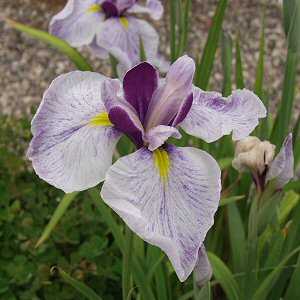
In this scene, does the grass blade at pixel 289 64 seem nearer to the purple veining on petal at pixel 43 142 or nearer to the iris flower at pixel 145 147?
the iris flower at pixel 145 147

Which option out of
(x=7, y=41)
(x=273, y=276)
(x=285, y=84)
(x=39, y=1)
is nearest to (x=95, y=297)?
(x=273, y=276)

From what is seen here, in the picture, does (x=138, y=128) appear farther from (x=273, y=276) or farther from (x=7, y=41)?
(x=7, y=41)

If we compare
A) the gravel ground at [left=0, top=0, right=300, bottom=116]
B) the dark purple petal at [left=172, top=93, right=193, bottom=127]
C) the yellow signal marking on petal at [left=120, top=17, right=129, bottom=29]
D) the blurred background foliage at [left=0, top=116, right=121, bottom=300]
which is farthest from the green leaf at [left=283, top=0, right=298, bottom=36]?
the gravel ground at [left=0, top=0, right=300, bottom=116]

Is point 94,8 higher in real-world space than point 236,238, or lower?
higher

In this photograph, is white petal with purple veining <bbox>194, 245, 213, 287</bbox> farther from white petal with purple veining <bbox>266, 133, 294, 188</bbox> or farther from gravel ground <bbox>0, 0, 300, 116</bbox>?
gravel ground <bbox>0, 0, 300, 116</bbox>

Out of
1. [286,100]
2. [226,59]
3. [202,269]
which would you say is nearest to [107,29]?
[226,59]

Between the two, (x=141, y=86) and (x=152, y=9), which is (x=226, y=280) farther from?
(x=152, y=9)

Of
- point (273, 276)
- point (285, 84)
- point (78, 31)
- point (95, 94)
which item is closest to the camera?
point (95, 94)
